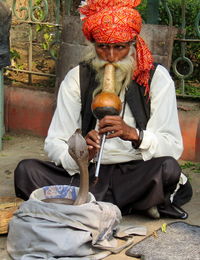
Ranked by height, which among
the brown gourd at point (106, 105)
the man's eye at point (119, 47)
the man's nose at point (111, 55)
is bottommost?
the brown gourd at point (106, 105)

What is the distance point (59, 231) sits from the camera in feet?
12.3

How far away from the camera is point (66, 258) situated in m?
3.74

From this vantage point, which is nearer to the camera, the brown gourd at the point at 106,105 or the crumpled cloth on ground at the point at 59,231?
the crumpled cloth on ground at the point at 59,231

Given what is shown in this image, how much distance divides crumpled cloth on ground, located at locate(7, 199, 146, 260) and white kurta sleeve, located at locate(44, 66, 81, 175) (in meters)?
0.64

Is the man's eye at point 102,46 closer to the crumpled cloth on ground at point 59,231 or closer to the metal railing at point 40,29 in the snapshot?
the crumpled cloth on ground at point 59,231

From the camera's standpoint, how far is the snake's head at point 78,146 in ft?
12.5

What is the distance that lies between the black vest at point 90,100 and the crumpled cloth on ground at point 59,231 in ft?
2.58

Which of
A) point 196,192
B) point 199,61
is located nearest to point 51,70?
point 199,61

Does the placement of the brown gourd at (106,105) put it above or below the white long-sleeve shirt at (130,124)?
above

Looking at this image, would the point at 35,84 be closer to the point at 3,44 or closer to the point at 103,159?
the point at 3,44

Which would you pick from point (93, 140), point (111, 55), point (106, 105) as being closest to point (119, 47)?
point (111, 55)

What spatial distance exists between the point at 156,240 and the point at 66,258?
0.68 meters

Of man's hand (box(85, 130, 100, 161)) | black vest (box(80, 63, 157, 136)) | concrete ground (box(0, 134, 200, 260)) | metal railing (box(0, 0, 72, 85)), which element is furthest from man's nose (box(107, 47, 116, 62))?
metal railing (box(0, 0, 72, 85))

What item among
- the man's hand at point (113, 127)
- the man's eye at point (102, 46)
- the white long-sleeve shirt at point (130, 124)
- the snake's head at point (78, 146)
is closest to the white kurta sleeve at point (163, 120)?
the white long-sleeve shirt at point (130, 124)
